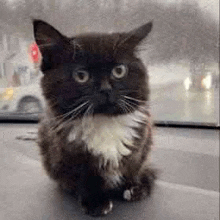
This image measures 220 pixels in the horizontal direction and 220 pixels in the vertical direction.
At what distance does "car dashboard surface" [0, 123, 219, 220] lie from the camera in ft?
1.99

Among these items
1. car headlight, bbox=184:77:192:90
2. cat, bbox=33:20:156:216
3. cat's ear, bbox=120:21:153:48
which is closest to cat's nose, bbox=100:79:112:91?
cat, bbox=33:20:156:216

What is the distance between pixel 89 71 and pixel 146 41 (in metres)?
0.17

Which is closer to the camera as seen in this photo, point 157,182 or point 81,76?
point 81,76

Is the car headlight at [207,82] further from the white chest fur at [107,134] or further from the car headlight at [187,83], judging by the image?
the white chest fur at [107,134]

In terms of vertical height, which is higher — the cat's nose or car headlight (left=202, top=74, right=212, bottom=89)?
the cat's nose

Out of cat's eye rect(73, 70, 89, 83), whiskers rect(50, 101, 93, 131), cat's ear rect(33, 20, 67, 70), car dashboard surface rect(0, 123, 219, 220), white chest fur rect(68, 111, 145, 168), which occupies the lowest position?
car dashboard surface rect(0, 123, 219, 220)

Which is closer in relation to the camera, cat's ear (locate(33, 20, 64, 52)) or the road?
cat's ear (locate(33, 20, 64, 52))

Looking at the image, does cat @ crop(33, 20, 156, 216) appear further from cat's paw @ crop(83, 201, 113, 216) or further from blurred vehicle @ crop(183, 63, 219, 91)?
blurred vehicle @ crop(183, 63, 219, 91)

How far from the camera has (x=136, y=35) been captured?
63cm

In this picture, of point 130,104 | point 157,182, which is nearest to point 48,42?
point 130,104

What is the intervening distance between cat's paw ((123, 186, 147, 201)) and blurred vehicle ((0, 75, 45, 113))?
12.7 inches

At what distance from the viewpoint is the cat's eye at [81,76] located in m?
0.60

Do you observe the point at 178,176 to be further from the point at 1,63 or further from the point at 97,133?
the point at 1,63

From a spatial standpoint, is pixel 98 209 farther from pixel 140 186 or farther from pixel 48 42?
pixel 48 42
